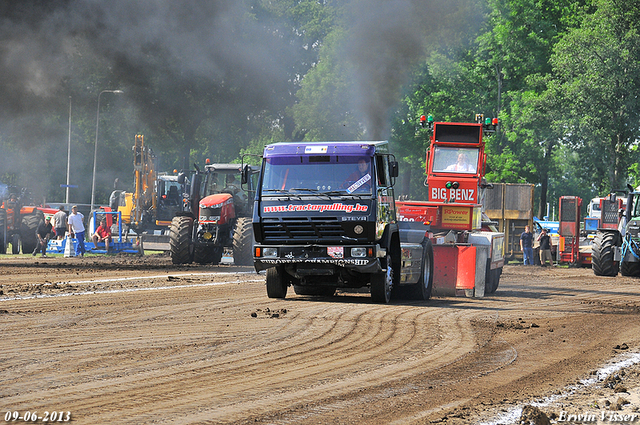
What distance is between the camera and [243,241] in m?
22.6

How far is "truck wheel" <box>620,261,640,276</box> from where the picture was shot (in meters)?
23.4

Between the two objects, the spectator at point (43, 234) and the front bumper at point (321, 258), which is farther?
the spectator at point (43, 234)

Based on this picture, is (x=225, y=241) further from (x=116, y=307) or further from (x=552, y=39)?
(x=552, y=39)

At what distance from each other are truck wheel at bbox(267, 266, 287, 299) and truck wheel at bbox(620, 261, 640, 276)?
13617 millimetres

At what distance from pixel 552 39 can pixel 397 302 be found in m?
28.1

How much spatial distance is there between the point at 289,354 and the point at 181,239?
1613 centimetres

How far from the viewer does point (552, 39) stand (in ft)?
126

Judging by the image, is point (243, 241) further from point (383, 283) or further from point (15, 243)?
point (15, 243)

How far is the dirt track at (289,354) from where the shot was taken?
587cm

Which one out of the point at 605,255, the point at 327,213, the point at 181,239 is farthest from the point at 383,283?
the point at 605,255

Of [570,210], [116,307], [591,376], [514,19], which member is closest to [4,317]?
[116,307]

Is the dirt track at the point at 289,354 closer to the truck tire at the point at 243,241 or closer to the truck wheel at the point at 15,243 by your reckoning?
the truck tire at the point at 243,241

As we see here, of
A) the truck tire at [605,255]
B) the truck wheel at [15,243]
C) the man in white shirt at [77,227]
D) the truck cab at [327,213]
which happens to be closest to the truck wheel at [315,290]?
the truck cab at [327,213]

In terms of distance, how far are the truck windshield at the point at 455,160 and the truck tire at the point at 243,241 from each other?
5779 mm
